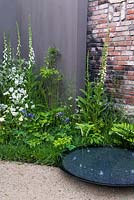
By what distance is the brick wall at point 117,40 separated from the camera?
3.83m

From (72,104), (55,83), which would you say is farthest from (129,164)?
(55,83)

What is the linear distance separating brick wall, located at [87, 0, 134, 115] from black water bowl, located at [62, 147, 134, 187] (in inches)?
35.7

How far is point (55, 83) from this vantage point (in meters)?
4.46

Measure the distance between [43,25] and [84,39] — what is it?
2.60ft

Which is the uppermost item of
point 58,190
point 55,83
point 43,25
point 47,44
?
point 43,25

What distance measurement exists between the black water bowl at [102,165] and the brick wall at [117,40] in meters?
0.91

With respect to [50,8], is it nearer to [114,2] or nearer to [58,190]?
[114,2]

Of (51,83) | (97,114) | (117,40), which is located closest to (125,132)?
(97,114)

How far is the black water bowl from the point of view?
2609 millimetres

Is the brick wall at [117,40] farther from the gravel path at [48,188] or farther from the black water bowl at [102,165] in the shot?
the gravel path at [48,188]

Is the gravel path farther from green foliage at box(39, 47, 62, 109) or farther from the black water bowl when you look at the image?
green foliage at box(39, 47, 62, 109)

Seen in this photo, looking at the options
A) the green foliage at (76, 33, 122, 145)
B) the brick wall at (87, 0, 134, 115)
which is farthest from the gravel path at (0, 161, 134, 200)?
the brick wall at (87, 0, 134, 115)

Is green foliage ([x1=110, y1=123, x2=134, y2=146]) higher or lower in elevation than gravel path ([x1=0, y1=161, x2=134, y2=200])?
higher

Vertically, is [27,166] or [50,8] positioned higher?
[50,8]
